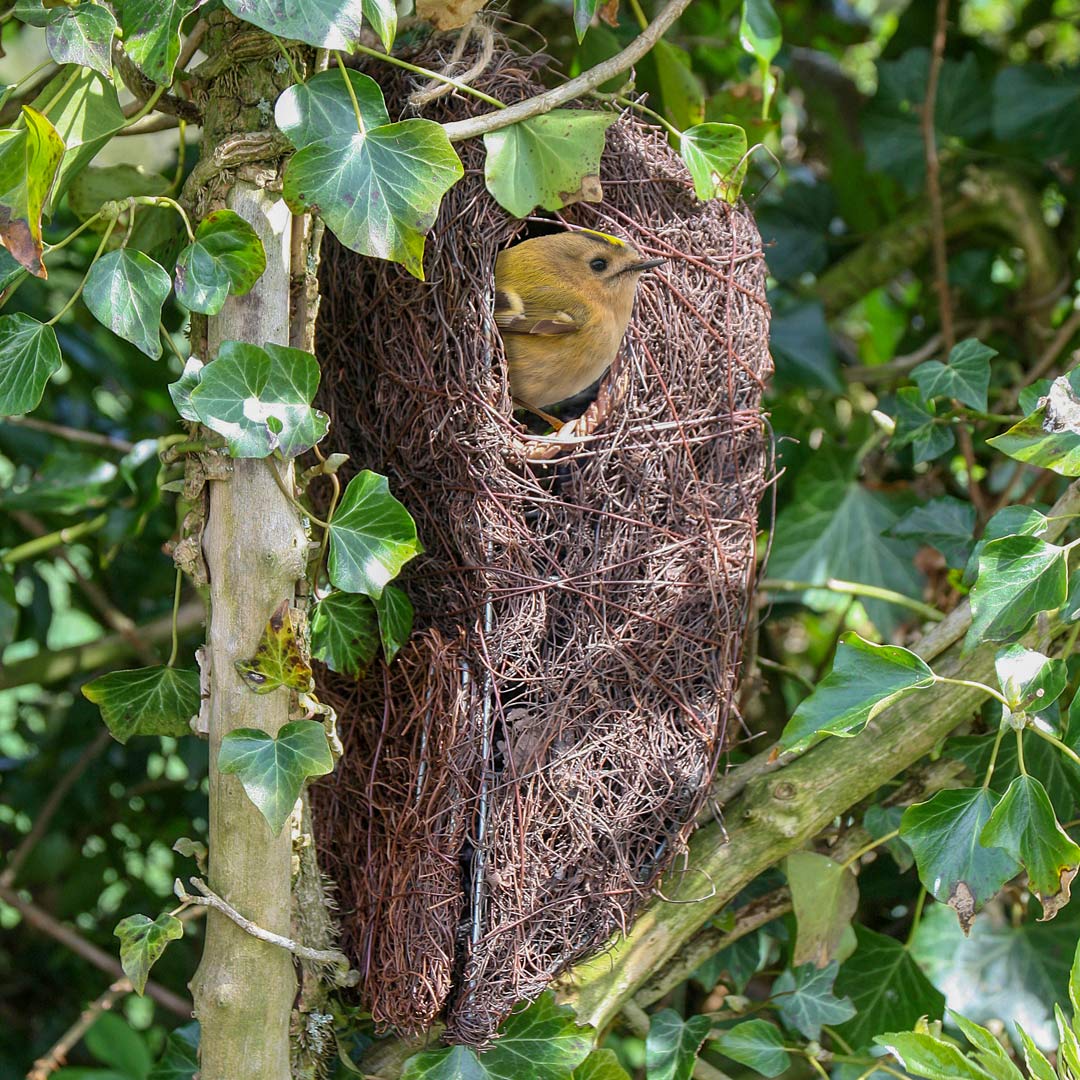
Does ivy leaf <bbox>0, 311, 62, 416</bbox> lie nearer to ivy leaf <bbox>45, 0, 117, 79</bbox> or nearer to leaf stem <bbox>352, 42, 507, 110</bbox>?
ivy leaf <bbox>45, 0, 117, 79</bbox>

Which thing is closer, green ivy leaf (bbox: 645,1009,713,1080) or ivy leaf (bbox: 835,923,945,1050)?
green ivy leaf (bbox: 645,1009,713,1080)

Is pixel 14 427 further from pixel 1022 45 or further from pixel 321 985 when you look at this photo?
pixel 1022 45

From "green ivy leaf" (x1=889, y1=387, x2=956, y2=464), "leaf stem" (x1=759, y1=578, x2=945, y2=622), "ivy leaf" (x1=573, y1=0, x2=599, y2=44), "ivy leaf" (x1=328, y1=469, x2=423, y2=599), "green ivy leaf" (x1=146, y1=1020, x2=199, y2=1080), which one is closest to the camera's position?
"ivy leaf" (x1=328, y1=469, x2=423, y2=599)

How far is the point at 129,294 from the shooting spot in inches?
53.7

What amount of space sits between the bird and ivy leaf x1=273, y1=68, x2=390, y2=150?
0.43 meters

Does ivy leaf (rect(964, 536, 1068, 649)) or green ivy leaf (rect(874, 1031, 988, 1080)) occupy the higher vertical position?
ivy leaf (rect(964, 536, 1068, 649))

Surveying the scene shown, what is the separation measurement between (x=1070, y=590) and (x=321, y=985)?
1120mm

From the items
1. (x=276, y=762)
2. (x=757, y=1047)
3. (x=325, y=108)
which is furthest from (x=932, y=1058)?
(x=325, y=108)

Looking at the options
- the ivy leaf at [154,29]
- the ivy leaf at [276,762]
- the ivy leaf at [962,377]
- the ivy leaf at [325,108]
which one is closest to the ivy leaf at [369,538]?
the ivy leaf at [276,762]

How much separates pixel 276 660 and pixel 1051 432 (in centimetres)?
99

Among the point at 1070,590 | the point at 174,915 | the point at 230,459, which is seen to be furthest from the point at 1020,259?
the point at 174,915

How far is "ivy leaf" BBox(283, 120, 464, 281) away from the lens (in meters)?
1.33

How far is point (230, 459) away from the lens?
1448mm

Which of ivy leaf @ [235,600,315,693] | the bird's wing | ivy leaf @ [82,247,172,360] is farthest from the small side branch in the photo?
the bird's wing
